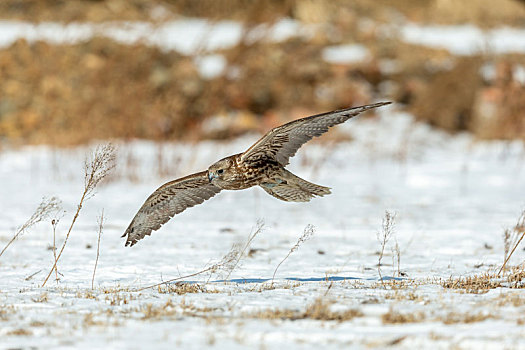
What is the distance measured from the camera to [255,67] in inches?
693

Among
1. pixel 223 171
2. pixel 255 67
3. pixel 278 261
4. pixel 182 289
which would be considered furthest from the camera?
pixel 255 67

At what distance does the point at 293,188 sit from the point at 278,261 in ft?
3.48

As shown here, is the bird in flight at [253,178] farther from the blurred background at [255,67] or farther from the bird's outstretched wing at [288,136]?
the blurred background at [255,67]

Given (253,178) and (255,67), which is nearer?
(253,178)

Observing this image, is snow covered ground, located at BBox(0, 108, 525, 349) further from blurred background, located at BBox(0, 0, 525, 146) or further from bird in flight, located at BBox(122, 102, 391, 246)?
blurred background, located at BBox(0, 0, 525, 146)

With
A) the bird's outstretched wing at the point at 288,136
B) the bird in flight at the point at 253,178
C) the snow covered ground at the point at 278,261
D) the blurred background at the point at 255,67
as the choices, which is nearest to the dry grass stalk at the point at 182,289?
the snow covered ground at the point at 278,261

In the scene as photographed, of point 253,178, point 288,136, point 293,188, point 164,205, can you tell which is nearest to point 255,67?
point 164,205

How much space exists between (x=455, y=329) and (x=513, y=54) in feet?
60.5

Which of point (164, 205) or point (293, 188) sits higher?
point (293, 188)

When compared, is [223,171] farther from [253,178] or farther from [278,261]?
[278,261]

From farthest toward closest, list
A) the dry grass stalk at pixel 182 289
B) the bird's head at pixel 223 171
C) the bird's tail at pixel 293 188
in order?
the bird's tail at pixel 293 188 < the bird's head at pixel 223 171 < the dry grass stalk at pixel 182 289

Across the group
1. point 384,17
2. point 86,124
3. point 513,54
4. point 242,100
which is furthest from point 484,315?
point 384,17

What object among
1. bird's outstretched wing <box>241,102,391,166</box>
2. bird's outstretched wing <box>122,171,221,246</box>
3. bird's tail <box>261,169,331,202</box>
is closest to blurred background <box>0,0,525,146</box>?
bird's outstretched wing <box>122,171,221,246</box>

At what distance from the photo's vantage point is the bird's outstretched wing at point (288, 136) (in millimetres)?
4855
